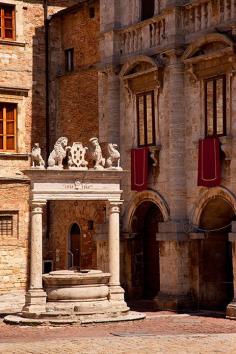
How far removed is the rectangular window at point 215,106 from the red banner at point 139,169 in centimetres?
278

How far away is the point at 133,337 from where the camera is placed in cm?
2008

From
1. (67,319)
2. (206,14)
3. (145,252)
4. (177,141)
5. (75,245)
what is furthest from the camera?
(75,245)

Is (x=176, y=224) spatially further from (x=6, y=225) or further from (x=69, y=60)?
(x=69, y=60)

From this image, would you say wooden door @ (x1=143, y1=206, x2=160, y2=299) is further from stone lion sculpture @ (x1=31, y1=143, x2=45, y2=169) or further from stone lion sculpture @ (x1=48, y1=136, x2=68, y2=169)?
stone lion sculpture @ (x1=31, y1=143, x2=45, y2=169)

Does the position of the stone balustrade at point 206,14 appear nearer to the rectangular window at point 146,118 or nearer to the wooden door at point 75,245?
the rectangular window at point 146,118

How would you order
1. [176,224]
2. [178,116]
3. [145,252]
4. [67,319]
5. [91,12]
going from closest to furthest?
1. [67,319]
2. [176,224]
3. [178,116]
4. [145,252]
5. [91,12]

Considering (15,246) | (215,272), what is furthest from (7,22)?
(215,272)

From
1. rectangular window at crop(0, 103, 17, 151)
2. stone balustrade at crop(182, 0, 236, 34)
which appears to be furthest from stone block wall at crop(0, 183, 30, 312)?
stone balustrade at crop(182, 0, 236, 34)

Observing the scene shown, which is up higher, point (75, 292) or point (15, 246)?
point (15, 246)

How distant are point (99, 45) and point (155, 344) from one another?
1524cm

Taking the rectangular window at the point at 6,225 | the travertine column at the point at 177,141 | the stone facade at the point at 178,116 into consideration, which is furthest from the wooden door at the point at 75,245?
the travertine column at the point at 177,141

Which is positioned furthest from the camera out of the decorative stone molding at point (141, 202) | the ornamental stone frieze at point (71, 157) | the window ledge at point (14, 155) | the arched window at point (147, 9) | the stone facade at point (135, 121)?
the window ledge at point (14, 155)

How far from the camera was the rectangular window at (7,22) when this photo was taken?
33.1 m

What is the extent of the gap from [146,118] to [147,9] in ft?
12.2
